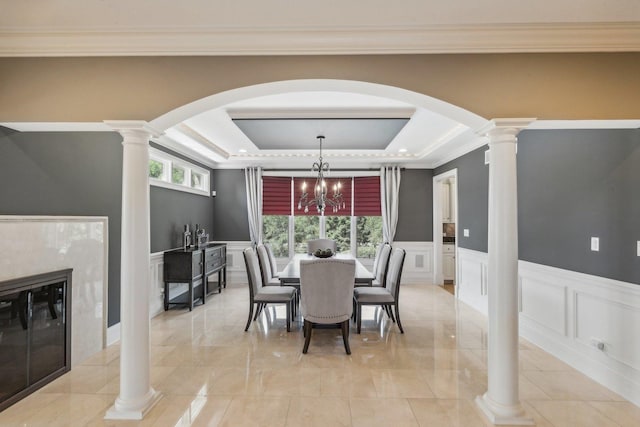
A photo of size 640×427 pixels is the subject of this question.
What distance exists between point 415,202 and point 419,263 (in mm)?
1283

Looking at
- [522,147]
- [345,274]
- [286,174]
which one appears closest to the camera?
[345,274]

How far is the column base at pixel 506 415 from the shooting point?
214 centimetres

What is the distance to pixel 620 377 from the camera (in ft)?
8.22

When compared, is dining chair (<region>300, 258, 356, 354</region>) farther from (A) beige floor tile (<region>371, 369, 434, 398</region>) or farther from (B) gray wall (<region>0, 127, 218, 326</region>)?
(B) gray wall (<region>0, 127, 218, 326</region>)

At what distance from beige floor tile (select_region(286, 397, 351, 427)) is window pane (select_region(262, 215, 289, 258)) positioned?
4.56 metres

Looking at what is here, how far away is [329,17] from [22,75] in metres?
2.19

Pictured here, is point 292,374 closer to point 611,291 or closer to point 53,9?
point 611,291

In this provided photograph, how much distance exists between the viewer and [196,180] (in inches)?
240

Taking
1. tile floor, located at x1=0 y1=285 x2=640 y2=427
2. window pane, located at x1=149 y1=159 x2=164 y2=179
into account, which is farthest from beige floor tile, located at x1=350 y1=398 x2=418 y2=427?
window pane, located at x1=149 y1=159 x2=164 y2=179

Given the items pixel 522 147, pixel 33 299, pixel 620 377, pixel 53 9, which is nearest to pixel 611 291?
pixel 620 377

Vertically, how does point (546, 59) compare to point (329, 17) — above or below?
below

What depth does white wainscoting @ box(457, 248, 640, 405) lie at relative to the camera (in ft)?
8.04

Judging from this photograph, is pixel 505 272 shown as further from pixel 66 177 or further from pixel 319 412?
pixel 66 177

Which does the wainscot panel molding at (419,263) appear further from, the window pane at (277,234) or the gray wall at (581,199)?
the gray wall at (581,199)
